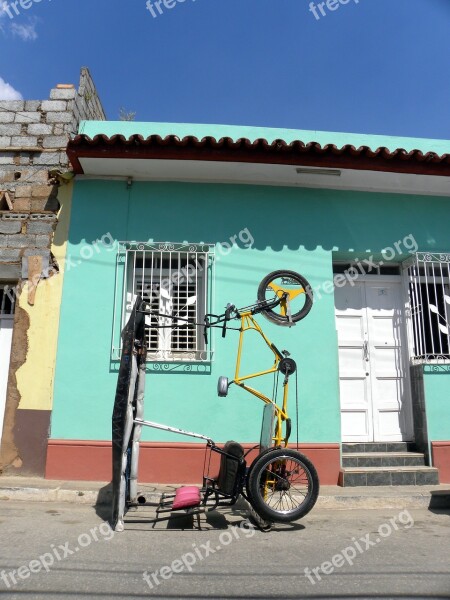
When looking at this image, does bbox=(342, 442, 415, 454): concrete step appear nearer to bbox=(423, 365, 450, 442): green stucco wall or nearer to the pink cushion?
bbox=(423, 365, 450, 442): green stucco wall

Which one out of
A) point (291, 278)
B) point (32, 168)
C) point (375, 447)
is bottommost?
point (375, 447)

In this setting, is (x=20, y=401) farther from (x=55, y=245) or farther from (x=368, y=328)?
(x=368, y=328)

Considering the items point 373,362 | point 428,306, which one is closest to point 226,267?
point 373,362

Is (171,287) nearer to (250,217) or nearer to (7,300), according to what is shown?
(250,217)

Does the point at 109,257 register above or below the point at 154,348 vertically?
above

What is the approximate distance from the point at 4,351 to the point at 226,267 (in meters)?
3.11

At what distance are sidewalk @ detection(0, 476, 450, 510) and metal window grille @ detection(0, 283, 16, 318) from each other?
7.09 ft

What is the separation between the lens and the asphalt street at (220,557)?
10.3 ft

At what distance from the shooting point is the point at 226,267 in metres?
6.39

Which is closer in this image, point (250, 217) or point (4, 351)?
point (4, 351)

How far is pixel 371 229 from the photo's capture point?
6.68 m

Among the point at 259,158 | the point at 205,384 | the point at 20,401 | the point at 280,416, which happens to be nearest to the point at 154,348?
the point at 205,384

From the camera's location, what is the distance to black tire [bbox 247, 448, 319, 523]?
13.8 feet

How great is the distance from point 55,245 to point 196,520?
12.6 feet
